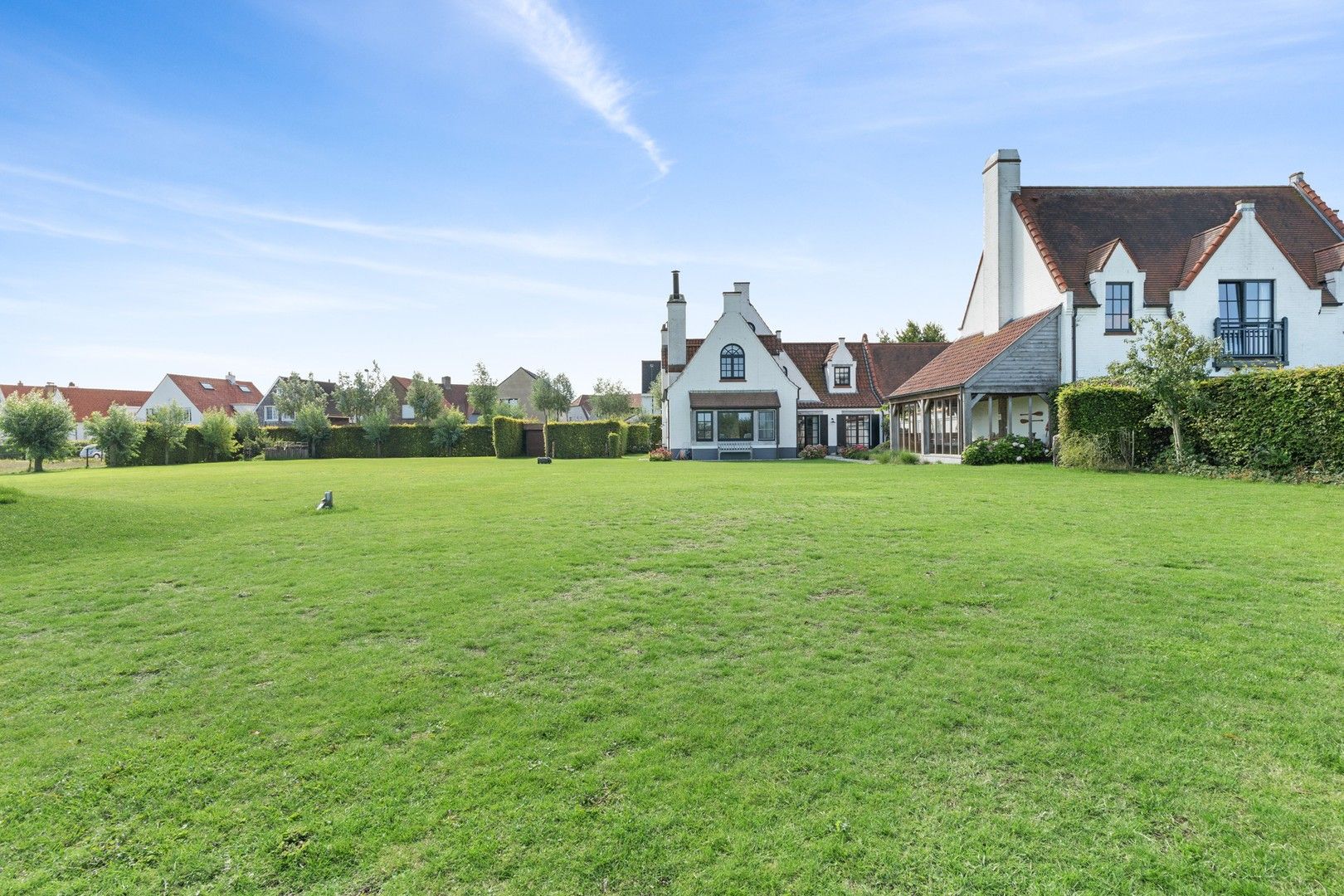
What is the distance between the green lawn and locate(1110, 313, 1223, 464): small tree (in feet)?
32.3

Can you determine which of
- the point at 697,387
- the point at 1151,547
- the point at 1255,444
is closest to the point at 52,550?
the point at 1151,547

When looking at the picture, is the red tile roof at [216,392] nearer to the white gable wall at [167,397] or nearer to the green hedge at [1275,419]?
the white gable wall at [167,397]

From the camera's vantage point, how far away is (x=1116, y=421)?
1930 cm

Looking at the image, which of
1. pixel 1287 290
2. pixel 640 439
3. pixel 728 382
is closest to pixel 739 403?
pixel 728 382

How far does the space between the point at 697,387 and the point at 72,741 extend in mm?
31502

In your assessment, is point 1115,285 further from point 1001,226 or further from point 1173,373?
point 1173,373

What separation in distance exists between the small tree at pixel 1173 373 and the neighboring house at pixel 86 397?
82037mm

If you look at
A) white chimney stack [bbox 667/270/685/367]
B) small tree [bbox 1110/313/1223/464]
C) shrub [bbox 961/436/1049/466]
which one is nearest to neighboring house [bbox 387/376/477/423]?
white chimney stack [bbox 667/270/685/367]

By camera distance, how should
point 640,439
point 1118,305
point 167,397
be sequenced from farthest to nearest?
point 167,397
point 640,439
point 1118,305

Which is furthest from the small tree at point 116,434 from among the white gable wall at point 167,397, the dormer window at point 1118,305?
the dormer window at point 1118,305

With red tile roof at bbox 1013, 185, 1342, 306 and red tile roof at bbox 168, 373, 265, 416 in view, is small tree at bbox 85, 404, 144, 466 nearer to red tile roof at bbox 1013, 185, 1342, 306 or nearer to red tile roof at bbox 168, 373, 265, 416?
red tile roof at bbox 168, 373, 265, 416

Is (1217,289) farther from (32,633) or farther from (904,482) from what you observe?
(32,633)

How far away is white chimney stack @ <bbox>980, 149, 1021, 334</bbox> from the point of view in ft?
92.0

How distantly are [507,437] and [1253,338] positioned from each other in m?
36.2
